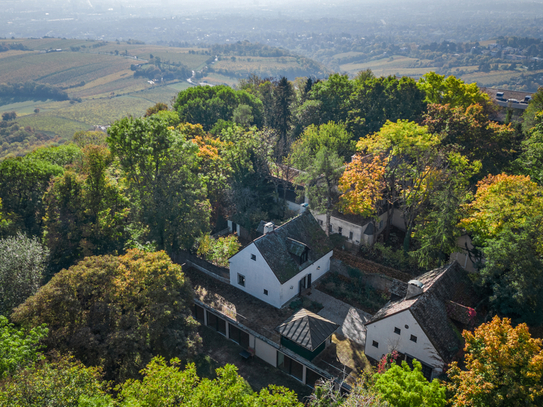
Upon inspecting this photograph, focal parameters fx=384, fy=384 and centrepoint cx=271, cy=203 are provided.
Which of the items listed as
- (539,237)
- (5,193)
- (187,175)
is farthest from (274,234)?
(5,193)

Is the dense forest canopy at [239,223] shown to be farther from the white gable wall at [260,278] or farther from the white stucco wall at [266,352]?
the white gable wall at [260,278]

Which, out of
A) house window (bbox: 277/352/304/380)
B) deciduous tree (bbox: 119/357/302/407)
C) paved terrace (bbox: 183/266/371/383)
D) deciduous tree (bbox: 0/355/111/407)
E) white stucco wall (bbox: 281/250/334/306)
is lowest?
house window (bbox: 277/352/304/380)

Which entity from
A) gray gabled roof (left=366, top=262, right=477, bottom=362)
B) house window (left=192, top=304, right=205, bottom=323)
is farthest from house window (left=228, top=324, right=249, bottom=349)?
gray gabled roof (left=366, top=262, right=477, bottom=362)

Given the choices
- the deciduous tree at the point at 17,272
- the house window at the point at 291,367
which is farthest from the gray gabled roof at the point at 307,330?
the deciduous tree at the point at 17,272

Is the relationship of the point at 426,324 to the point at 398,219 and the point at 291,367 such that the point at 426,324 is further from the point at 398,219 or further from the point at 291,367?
the point at 398,219

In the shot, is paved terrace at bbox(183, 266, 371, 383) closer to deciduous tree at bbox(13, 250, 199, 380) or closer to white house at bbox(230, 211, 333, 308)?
white house at bbox(230, 211, 333, 308)

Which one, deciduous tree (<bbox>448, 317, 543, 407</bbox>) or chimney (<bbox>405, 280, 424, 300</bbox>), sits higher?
deciduous tree (<bbox>448, 317, 543, 407</bbox>)
